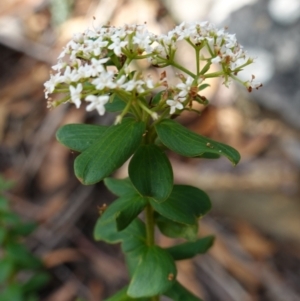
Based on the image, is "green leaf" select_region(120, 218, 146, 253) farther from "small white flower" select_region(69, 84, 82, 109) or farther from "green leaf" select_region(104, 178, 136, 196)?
"small white flower" select_region(69, 84, 82, 109)

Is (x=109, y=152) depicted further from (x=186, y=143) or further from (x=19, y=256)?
(x=19, y=256)

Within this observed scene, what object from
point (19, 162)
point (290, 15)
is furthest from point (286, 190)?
point (19, 162)

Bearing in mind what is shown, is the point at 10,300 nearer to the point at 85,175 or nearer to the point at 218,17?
the point at 85,175

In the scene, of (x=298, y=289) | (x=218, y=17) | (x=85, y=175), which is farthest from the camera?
(x=218, y=17)

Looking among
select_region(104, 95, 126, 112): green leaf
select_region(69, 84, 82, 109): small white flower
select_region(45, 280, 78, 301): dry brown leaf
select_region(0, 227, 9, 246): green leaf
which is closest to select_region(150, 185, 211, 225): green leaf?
select_region(104, 95, 126, 112): green leaf

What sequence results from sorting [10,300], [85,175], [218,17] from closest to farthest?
[85,175]
[10,300]
[218,17]

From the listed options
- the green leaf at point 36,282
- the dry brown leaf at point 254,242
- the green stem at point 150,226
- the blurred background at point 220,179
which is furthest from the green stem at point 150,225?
the dry brown leaf at point 254,242
